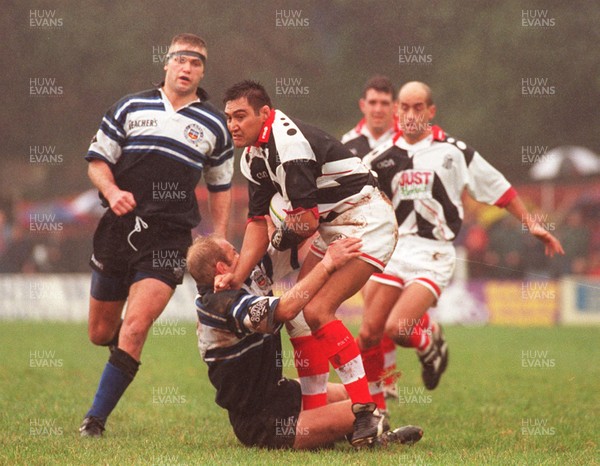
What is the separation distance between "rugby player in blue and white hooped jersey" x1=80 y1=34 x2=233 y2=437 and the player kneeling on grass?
93 centimetres

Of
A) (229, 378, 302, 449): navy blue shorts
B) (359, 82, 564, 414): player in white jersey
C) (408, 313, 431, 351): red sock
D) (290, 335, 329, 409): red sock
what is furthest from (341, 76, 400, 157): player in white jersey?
(229, 378, 302, 449): navy blue shorts

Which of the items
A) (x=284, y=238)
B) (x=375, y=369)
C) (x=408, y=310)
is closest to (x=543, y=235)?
(x=408, y=310)

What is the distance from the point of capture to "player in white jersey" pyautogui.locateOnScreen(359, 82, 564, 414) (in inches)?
301

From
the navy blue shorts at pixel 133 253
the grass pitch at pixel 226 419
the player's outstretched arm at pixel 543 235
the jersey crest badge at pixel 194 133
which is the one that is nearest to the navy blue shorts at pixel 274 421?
the grass pitch at pixel 226 419

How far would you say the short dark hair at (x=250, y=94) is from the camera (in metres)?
5.54

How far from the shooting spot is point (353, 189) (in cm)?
577

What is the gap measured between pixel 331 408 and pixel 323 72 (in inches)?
831

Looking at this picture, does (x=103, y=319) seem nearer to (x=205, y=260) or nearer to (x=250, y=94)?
(x=205, y=260)

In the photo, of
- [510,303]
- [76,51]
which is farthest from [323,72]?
[510,303]

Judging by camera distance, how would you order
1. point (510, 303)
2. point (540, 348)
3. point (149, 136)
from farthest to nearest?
1. point (510, 303)
2. point (540, 348)
3. point (149, 136)

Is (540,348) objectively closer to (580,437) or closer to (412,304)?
(412,304)

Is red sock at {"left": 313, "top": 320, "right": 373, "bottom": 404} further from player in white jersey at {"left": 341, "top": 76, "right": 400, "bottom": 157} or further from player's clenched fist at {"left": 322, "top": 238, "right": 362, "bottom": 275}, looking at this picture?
player in white jersey at {"left": 341, "top": 76, "right": 400, "bottom": 157}

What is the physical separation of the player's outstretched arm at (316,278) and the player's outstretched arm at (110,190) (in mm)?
1369

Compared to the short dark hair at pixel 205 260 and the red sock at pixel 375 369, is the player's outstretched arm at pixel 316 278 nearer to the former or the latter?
the short dark hair at pixel 205 260
